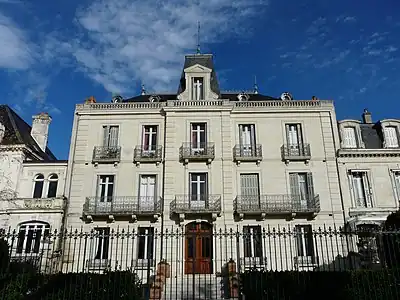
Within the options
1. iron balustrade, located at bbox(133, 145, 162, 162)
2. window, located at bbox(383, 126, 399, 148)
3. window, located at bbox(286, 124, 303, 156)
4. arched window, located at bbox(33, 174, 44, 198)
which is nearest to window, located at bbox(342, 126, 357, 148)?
window, located at bbox(383, 126, 399, 148)

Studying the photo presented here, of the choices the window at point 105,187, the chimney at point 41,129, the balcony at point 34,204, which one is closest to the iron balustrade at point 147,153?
the window at point 105,187

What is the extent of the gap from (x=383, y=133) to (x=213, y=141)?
10.4 metres

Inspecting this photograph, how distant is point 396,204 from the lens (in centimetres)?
2008

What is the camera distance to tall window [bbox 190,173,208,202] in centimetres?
2031

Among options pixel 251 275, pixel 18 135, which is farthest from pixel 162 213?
pixel 18 135

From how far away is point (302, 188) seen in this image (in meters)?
20.8

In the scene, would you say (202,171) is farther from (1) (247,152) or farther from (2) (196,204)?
(1) (247,152)

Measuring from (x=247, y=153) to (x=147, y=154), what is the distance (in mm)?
5921

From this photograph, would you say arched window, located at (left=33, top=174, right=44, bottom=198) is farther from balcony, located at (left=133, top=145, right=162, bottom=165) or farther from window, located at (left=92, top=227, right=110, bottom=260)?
balcony, located at (left=133, top=145, right=162, bottom=165)

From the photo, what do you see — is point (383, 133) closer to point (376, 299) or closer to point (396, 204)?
point (396, 204)

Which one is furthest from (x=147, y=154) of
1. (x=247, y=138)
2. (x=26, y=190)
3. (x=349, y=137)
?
(x=349, y=137)

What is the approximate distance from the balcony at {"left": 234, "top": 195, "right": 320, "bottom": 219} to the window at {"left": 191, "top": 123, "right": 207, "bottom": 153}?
377 cm

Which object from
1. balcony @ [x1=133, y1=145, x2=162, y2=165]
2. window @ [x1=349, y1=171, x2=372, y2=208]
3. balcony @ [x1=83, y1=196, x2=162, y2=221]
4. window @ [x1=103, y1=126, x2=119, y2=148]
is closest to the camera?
balcony @ [x1=83, y1=196, x2=162, y2=221]

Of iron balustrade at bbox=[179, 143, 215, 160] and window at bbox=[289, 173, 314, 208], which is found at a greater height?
iron balustrade at bbox=[179, 143, 215, 160]
